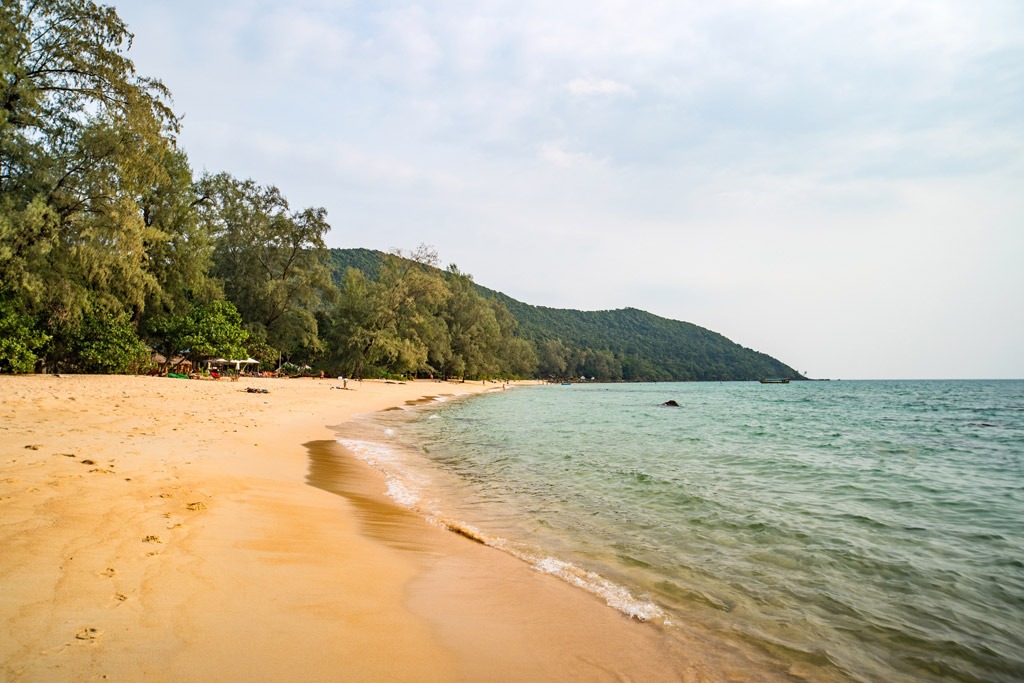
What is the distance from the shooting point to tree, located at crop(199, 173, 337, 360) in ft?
145

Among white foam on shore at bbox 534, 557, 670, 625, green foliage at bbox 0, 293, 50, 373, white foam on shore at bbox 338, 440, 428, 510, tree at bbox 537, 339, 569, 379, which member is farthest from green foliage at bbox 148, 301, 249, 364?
tree at bbox 537, 339, 569, 379

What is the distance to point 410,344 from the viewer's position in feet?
179

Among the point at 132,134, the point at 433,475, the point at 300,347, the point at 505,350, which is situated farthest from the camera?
the point at 505,350

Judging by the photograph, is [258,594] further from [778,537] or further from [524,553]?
[778,537]

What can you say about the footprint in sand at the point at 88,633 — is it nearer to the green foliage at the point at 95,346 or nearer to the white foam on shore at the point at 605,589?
the white foam on shore at the point at 605,589

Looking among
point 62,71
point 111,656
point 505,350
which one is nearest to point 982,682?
point 111,656

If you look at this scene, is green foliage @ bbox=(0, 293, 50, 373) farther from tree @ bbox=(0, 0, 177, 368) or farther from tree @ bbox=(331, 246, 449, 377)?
tree @ bbox=(331, 246, 449, 377)

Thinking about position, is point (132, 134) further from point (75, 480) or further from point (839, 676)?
point (839, 676)

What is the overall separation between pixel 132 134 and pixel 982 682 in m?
28.6

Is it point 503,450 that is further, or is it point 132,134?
point 132,134

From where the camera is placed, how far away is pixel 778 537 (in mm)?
6457

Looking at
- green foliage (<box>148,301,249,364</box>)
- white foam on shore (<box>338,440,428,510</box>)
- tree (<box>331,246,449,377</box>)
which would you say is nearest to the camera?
white foam on shore (<box>338,440,428,510</box>)

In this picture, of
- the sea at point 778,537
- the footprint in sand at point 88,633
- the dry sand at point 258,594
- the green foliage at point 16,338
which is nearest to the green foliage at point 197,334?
the green foliage at point 16,338

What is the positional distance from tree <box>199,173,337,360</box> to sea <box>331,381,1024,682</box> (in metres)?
35.2
